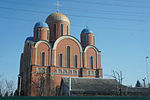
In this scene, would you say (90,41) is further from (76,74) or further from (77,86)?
(77,86)

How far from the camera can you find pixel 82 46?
130 ft

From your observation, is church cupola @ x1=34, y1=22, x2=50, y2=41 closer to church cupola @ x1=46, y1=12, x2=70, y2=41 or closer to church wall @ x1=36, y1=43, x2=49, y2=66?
church wall @ x1=36, y1=43, x2=49, y2=66

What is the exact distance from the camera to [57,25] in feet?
131

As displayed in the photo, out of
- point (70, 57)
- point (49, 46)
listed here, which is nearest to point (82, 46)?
point (70, 57)

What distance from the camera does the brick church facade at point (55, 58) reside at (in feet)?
108

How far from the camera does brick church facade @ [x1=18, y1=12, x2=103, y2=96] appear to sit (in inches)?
1298

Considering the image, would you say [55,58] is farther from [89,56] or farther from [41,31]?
[89,56]

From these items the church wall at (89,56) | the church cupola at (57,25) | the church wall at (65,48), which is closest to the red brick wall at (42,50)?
the church wall at (65,48)

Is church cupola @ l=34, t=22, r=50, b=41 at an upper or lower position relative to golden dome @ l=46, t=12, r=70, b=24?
lower

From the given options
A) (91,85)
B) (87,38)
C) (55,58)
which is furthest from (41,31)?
(91,85)

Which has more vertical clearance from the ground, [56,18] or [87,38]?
[56,18]

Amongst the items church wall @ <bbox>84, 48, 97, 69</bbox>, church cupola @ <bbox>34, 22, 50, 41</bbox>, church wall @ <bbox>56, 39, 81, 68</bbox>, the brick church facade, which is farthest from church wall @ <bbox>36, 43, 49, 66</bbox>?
church wall @ <bbox>84, 48, 97, 69</bbox>

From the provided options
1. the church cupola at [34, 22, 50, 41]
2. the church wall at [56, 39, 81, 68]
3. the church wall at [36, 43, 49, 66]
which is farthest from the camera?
the church cupola at [34, 22, 50, 41]

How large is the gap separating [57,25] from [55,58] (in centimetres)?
756
